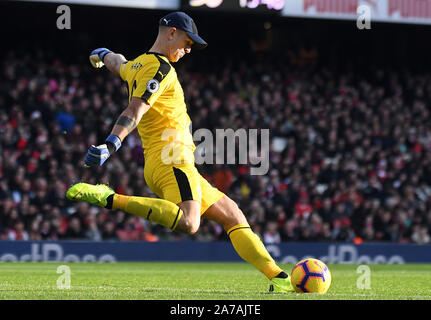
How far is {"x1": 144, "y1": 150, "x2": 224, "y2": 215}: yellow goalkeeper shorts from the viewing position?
6.53m

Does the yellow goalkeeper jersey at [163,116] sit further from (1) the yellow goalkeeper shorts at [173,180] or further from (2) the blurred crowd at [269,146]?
(2) the blurred crowd at [269,146]

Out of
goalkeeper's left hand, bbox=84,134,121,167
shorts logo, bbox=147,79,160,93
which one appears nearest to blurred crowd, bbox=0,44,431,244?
shorts logo, bbox=147,79,160,93

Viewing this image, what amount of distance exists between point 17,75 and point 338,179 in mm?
8121

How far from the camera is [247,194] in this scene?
17781mm

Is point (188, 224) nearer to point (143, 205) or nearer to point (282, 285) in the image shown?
point (143, 205)

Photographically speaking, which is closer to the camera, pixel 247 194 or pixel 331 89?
pixel 247 194

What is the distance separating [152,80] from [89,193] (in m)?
1.05

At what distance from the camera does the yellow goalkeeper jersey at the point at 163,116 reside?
6.53 meters

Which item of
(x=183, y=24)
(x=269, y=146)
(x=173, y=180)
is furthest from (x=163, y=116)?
(x=269, y=146)

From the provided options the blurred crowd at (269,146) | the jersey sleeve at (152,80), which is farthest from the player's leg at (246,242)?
the blurred crowd at (269,146)

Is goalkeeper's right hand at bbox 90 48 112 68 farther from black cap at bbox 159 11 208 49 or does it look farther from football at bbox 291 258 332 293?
football at bbox 291 258 332 293

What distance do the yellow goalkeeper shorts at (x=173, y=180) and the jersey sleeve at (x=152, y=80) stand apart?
0.59 metres
